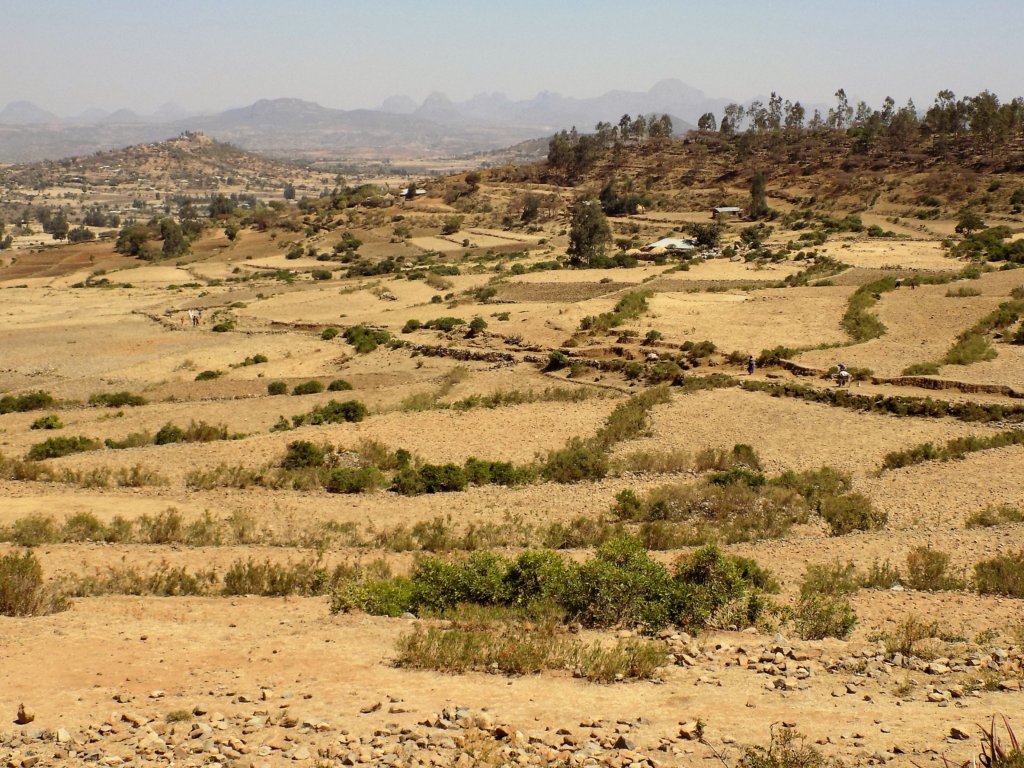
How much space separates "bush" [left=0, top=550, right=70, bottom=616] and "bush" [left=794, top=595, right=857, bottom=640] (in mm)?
8801

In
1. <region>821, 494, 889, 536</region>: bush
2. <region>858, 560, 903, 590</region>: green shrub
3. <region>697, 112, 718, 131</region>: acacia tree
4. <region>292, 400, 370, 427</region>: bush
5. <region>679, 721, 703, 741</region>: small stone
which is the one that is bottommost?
<region>292, 400, 370, 427</region>: bush

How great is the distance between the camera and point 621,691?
327 inches

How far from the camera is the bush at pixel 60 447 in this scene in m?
19.7

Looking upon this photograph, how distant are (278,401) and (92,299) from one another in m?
34.9

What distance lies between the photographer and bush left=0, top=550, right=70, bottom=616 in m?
10.2

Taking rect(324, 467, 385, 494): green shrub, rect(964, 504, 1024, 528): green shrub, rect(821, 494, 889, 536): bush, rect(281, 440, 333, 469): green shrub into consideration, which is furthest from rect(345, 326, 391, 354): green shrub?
rect(964, 504, 1024, 528): green shrub

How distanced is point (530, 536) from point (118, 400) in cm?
1817

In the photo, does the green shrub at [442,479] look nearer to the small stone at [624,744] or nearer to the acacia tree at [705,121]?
the small stone at [624,744]

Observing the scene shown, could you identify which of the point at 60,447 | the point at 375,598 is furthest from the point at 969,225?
the point at 375,598

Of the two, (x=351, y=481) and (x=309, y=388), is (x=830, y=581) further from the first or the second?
(x=309, y=388)

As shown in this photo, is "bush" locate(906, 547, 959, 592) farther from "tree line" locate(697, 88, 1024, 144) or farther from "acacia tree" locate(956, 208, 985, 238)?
"tree line" locate(697, 88, 1024, 144)

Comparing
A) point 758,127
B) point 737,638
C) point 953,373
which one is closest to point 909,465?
point 953,373

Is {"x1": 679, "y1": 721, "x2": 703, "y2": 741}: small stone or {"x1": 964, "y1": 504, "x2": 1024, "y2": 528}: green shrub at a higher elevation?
{"x1": 679, "y1": 721, "x2": 703, "y2": 741}: small stone

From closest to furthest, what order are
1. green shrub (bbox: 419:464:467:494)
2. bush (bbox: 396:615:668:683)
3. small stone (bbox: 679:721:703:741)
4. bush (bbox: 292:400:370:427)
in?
small stone (bbox: 679:721:703:741)
bush (bbox: 396:615:668:683)
green shrub (bbox: 419:464:467:494)
bush (bbox: 292:400:370:427)
